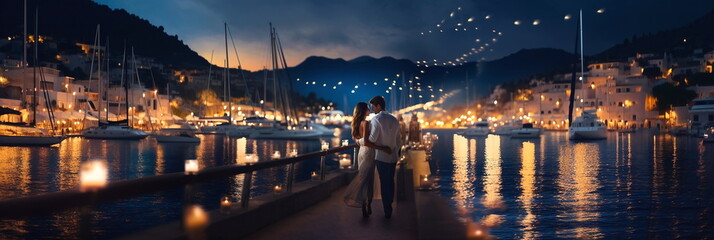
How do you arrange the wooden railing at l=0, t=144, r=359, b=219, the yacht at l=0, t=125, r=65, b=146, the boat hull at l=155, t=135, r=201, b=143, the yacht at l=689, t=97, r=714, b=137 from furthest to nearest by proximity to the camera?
the yacht at l=689, t=97, r=714, b=137, the boat hull at l=155, t=135, r=201, b=143, the yacht at l=0, t=125, r=65, b=146, the wooden railing at l=0, t=144, r=359, b=219

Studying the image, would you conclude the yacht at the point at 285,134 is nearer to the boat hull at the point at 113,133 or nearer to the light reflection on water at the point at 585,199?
the boat hull at the point at 113,133

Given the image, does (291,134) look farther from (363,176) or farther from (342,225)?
(342,225)

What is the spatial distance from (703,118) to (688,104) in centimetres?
1980

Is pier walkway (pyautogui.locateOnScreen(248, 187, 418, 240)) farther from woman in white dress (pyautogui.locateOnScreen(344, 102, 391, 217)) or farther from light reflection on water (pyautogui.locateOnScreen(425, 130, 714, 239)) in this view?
light reflection on water (pyautogui.locateOnScreen(425, 130, 714, 239))

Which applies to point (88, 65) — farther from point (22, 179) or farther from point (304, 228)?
point (304, 228)

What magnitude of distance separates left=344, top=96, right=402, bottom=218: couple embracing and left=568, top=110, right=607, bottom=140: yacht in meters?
71.8

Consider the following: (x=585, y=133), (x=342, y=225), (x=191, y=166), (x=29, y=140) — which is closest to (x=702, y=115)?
(x=585, y=133)

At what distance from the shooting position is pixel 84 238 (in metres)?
4.45

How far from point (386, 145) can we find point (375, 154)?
332 mm

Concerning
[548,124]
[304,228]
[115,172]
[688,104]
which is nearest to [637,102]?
[688,104]

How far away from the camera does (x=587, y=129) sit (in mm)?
76938

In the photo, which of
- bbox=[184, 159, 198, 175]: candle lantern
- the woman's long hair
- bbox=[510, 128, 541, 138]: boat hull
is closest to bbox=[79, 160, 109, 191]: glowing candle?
bbox=[184, 159, 198, 175]: candle lantern

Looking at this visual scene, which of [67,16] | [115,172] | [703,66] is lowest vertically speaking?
[115,172]

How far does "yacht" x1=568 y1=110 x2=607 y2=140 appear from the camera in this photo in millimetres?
76375
